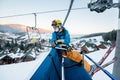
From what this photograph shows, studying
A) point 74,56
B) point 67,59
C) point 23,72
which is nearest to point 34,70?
point 67,59

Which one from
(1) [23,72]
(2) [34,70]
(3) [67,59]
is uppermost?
(3) [67,59]

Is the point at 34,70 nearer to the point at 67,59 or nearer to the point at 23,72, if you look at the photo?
the point at 67,59

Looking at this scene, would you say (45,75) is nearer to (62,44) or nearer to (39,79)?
(39,79)

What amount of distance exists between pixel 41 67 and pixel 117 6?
2.20 metres

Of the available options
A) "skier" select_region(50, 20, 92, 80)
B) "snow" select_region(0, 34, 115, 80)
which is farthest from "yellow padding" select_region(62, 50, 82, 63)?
"snow" select_region(0, 34, 115, 80)

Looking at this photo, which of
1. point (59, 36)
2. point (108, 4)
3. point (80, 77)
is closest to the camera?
point (108, 4)

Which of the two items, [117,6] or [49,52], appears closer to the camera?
[117,6]

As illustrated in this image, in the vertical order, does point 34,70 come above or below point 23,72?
above

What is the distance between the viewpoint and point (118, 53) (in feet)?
19.3

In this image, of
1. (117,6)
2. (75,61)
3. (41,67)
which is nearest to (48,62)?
(41,67)

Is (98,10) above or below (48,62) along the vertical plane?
above

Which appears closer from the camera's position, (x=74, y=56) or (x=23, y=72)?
(x=74, y=56)

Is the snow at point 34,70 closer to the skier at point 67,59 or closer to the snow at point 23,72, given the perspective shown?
the snow at point 23,72

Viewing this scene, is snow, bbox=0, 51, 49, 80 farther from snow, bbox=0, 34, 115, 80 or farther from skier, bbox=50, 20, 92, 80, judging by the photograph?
skier, bbox=50, 20, 92, 80
